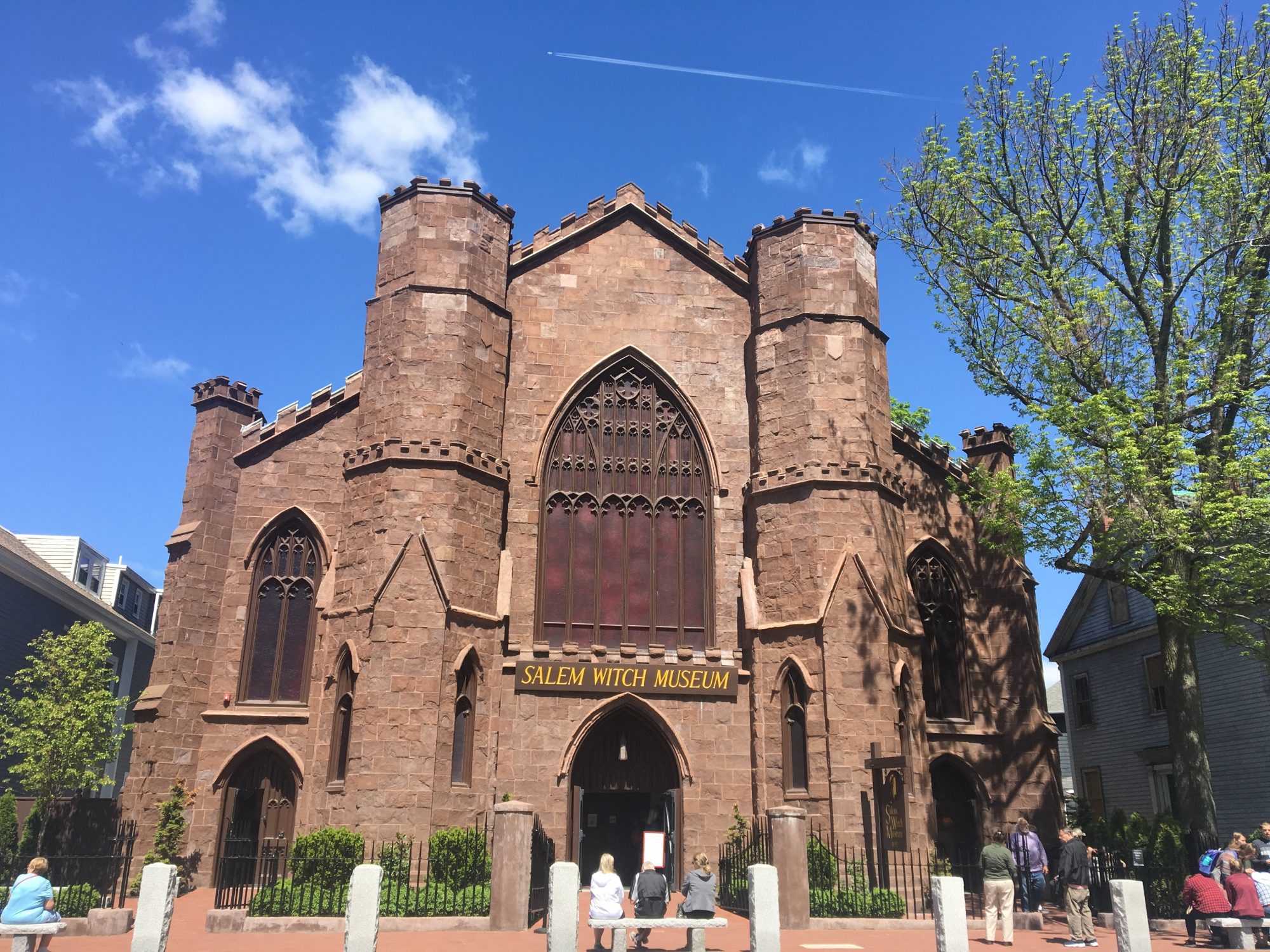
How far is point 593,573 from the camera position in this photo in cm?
2289

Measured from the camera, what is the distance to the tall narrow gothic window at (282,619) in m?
22.1

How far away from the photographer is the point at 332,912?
1582 cm

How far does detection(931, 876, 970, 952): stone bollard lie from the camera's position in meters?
12.6

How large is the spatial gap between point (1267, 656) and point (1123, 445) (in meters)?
4.29

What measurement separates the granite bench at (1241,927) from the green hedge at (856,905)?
4.44 meters

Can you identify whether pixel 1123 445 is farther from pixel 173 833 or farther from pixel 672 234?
pixel 173 833

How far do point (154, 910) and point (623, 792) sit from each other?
1160 cm

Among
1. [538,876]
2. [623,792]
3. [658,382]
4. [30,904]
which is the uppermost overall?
[658,382]

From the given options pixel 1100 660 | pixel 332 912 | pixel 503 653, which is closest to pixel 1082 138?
pixel 503 653

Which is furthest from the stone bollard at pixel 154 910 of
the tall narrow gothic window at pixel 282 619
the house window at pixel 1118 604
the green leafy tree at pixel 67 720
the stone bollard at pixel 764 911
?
the house window at pixel 1118 604

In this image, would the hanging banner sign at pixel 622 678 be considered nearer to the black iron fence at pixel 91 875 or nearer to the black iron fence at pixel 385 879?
the black iron fence at pixel 385 879

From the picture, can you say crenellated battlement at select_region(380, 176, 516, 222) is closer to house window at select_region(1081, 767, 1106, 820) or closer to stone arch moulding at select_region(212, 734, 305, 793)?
stone arch moulding at select_region(212, 734, 305, 793)

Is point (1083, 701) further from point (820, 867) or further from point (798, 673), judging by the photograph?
point (820, 867)

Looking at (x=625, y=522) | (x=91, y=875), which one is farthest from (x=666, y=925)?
(x=91, y=875)
